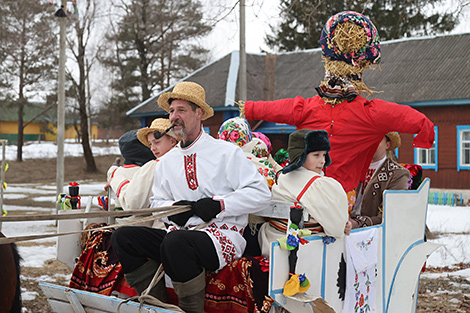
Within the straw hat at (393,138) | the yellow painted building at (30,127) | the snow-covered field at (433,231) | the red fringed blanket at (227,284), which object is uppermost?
the yellow painted building at (30,127)

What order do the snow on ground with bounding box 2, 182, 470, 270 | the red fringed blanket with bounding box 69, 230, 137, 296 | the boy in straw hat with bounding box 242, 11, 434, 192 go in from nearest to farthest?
1. the red fringed blanket with bounding box 69, 230, 137, 296
2. the boy in straw hat with bounding box 242, 11, 434, 192
3. the snow on ground with bounding box 2, 182, 470, 270

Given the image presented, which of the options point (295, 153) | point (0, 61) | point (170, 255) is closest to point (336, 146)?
point (295, 153)

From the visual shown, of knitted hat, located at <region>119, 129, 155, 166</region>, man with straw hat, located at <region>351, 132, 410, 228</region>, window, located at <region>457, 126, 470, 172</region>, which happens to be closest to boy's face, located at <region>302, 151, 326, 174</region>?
man with straw hat, located at <region>351, 132, 410, 228</region>

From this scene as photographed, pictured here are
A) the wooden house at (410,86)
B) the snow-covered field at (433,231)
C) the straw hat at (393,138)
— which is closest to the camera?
the straw hat at (393,138)

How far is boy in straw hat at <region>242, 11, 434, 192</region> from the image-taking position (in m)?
4.01

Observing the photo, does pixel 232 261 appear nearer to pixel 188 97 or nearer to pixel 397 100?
pixel 188 97

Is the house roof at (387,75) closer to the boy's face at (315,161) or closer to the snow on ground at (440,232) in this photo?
the snow on ground at (440,232)

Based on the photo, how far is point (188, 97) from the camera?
10.5 ft

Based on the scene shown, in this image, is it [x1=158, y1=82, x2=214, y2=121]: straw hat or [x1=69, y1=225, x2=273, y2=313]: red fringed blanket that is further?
[x1=158, y1=82, x2=214, y2=121]: straw hat

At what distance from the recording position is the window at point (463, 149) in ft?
50.6

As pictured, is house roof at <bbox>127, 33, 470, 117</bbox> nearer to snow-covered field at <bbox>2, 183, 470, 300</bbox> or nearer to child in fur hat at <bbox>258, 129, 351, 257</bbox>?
snow-covered field at <bbox>2, 183, 470, 300</bbox>

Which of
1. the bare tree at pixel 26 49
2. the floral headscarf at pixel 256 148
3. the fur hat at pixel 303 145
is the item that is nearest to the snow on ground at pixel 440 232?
the floral headscarf at pixel 256 148

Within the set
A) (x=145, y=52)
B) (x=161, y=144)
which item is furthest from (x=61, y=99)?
(x=145, y=52)

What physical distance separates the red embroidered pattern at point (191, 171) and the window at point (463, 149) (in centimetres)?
1389
